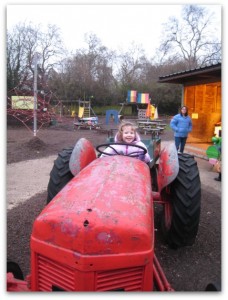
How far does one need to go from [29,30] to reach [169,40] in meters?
1.15

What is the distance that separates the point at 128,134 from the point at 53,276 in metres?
1.41

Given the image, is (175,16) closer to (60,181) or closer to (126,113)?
(60,181)

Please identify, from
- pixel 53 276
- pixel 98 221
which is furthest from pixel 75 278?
pixel 98 221

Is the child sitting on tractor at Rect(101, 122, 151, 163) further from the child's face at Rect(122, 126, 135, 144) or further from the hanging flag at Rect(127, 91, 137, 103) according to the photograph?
the hanging flag at Rect(127, 91, 137, 103)

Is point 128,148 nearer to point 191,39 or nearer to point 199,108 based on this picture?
point 191,39

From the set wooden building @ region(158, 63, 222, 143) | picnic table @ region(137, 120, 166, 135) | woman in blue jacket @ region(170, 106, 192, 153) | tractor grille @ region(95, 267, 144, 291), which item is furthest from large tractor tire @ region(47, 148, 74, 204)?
wooden building @ region(158, 63, 222, 143)

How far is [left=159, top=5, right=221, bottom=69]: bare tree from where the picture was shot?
2004mm

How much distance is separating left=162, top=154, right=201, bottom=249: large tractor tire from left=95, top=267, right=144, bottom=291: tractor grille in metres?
0.99

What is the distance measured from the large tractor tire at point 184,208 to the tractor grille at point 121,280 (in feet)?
3.25

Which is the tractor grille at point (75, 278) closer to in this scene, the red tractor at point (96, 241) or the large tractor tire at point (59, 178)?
the red tractor at point (96, 241)

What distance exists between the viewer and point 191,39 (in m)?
2.38

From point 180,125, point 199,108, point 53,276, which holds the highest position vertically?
point 199,108

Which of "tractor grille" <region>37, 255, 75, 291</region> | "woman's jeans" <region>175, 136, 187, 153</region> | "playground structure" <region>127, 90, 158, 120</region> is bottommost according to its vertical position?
"tractor grille" <region>37, 255, 75, 291</region>

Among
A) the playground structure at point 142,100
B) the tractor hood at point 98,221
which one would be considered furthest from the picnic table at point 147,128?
the tractor hood at point 98,221
